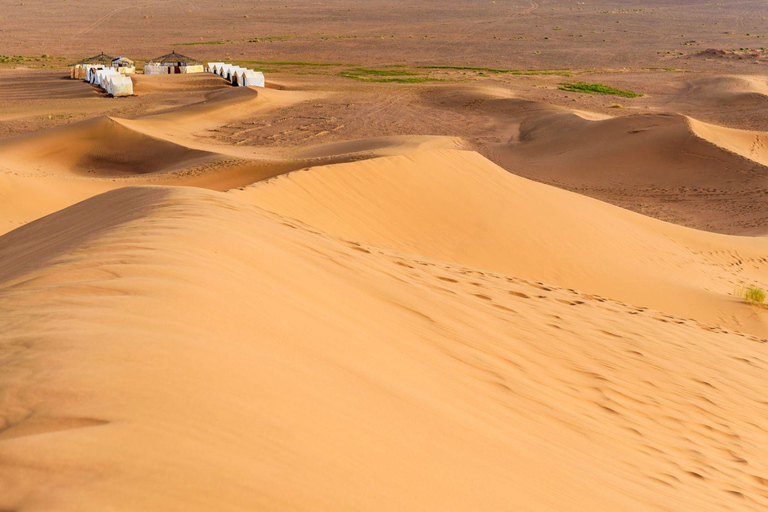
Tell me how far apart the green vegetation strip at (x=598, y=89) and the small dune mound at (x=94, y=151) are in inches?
830

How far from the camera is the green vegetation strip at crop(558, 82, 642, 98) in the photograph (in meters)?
31.7

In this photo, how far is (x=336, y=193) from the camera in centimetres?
1009

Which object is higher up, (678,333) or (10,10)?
(10,10)

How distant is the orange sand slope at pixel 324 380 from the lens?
6.90 ft

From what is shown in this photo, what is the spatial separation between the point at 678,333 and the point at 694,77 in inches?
1367

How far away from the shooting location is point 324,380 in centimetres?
303

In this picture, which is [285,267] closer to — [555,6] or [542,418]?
[542,418]

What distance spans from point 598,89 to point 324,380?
32300mm

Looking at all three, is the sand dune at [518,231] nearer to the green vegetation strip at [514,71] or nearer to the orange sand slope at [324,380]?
the orange sand slope at [324,380]

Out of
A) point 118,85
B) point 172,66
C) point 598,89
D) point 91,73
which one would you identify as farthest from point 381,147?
point 172,66

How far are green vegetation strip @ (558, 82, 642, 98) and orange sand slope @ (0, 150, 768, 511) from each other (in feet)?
84.4

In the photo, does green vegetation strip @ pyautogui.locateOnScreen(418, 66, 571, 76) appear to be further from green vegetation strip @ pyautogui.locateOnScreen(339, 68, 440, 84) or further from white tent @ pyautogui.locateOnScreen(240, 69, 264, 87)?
white tent @ pyautogui.locateOnScreen(240, 69, 264, 87)

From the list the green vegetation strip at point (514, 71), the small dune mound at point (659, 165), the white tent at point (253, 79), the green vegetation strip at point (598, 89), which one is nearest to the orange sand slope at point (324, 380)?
the small dune mound at point (659, 165)

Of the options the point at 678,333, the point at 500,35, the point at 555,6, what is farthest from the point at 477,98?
the point at 555,6
